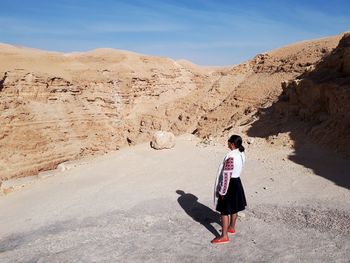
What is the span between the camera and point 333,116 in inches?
362

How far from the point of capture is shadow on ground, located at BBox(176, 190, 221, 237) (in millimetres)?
5785

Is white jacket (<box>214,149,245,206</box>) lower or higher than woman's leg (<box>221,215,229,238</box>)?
higher

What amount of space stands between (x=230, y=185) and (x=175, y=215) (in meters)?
1.51

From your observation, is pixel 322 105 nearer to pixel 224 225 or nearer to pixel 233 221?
pixel 233 221

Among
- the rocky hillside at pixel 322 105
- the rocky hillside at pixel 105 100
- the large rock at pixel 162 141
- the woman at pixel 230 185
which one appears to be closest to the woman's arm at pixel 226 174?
the woman at pixel 230 185

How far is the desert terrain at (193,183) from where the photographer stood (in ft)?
16.7

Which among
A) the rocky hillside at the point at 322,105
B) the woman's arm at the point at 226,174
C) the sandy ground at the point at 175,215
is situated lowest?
the sandy ground at the point at 175,215

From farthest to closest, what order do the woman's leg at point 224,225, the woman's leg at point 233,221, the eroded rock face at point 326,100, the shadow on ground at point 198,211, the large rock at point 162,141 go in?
the large rock at point 162,141 → the eroded rock face at point 326,100 → the shadow on ground at point 198,211 → the woman's leg at point 233,221 → the woman's leg at point 224,225

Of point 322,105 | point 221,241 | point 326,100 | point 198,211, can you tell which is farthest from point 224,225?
point 322,105

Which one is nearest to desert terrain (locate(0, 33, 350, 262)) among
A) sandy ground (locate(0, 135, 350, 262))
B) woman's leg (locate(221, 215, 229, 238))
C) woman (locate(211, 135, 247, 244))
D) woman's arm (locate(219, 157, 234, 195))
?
sandy ground (locate(0, 135, 350, 262))

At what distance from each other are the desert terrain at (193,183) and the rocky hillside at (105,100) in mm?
102

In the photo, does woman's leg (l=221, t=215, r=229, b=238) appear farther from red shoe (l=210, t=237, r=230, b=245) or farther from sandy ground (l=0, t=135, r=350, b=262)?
sandy ground (l=0, t=135, r=350, b=262)

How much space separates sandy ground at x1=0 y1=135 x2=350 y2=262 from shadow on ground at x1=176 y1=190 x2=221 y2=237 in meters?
0.02

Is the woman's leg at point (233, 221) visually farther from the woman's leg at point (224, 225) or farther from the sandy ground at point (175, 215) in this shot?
the woman's leg at point (224, 225)
